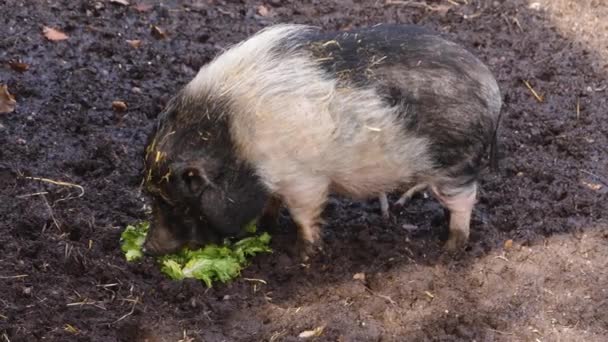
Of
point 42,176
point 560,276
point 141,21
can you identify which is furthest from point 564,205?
point 141,21

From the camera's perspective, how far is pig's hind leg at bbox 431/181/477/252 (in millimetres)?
4023

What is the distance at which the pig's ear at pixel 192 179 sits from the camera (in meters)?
3.70

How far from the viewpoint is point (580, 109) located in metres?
5.26

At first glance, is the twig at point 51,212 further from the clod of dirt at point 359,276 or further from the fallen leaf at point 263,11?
the fallen leaf at point 263,11

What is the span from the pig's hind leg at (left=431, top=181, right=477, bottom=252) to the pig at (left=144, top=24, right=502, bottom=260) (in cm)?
2

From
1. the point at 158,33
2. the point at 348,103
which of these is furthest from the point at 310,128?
the point at 158,33

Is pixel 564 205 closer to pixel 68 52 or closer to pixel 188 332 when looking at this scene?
pixel 188 332

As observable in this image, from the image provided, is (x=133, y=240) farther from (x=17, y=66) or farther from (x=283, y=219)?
(x=17, y=66)

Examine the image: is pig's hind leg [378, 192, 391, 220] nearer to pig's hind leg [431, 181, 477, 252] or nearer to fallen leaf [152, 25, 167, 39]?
pig's hind leg [431, 181, 477, 252]

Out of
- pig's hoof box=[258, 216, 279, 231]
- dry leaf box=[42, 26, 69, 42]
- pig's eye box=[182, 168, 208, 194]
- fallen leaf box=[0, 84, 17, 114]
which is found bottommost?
pig's hoof box=[258, 216, 279, 231]

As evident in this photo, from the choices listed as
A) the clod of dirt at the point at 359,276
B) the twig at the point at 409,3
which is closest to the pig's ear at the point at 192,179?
the clod of dirt at the point at 359,276

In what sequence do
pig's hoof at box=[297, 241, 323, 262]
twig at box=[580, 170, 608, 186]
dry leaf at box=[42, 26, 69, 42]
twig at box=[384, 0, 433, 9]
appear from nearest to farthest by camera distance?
1. pig's hoof at box=[297, 241, 323, 262]
2. twig at box=[580, 170, 608, 186]
3. dry leaf at box=[42, 26, 69, 42]
4. twig at box=[384, 0, 433, 9]

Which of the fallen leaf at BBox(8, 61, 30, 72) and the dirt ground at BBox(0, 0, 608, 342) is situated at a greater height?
the fallen leaf at BBox(8, 61, 30, 72)

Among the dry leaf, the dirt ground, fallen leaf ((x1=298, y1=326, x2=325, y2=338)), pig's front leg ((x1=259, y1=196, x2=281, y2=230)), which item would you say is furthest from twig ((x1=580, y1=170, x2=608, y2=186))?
the dry leaf
